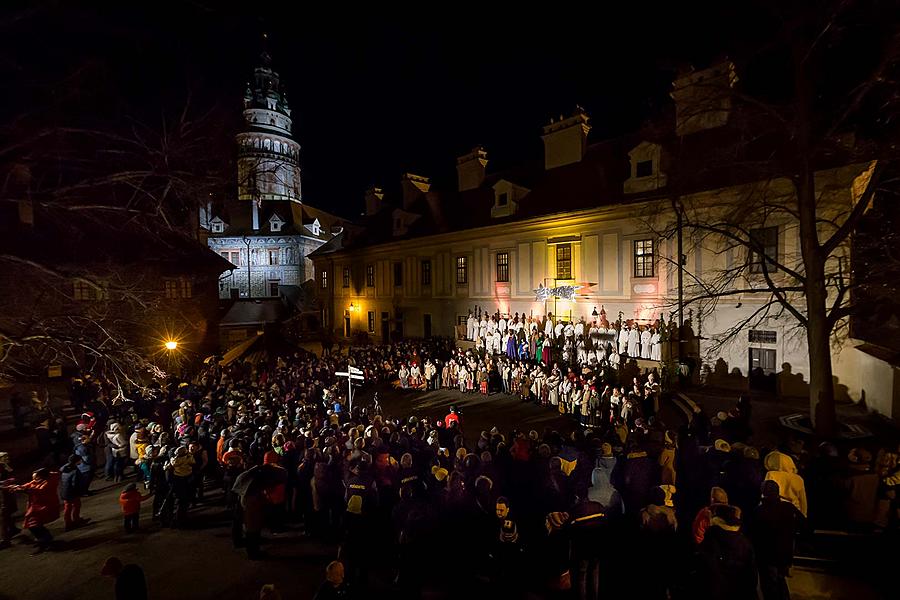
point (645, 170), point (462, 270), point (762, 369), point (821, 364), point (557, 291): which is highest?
point (645, 170)

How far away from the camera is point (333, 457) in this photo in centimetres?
777

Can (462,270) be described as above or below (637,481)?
above

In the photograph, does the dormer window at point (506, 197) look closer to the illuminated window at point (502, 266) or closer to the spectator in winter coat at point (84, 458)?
the illuminated window at point (502, 266)

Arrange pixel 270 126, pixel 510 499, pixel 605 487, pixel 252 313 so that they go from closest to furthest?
1. pixel 605 487
2. pixel 510 499
3. pixel 252 313
4. pixel 270 126

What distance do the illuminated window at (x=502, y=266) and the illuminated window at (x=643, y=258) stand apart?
300 inches

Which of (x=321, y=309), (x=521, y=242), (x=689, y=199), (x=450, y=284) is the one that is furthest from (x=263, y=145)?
(x=689, y=199)

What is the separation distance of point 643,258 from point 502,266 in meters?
8.34

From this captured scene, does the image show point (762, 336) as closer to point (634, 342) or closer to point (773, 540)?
point (634, 342)

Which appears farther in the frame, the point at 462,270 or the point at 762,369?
the point at 462,270

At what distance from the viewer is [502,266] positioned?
83.7 feet

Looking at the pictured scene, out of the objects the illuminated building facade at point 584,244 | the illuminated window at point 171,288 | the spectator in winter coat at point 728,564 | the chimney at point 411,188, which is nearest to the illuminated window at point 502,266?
the illuminated building facade at point 584,244

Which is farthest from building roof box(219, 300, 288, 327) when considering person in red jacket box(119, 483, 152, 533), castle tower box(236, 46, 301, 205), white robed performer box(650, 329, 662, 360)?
castle tower box(236, 46, 301, 205)

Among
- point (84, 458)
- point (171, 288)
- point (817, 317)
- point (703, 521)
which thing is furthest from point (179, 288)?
point (817, 317)

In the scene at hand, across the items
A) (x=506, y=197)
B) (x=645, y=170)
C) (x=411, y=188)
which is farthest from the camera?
(x=411, y=188)
